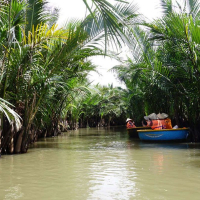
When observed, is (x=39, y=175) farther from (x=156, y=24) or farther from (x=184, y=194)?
(x=156, y=24)

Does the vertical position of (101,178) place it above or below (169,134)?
below

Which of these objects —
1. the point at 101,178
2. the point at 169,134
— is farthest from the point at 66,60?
the point at 169,134

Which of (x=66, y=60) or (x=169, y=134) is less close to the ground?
(x=66, y=60)

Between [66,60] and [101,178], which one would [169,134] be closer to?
[66,60]

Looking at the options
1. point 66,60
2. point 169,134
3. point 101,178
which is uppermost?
point 66,60

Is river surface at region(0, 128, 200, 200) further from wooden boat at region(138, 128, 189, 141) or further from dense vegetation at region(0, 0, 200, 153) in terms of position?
wooden boat at region(138, 128, 189, 141)

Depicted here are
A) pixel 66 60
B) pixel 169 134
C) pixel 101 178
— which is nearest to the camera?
pixel 101 178

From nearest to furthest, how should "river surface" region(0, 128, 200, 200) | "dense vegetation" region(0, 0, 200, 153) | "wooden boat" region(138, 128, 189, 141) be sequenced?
"river surface" region(0, 128, 200, 200), "dense vegetation" region(0, 0, 200, 153), "wooden boat" region(138, 128, 189, 141)

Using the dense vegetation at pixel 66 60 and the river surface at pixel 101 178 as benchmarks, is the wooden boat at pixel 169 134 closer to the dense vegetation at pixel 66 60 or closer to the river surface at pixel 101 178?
the dense vegetation at pixel 66 60

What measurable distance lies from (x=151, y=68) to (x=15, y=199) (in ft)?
23.9

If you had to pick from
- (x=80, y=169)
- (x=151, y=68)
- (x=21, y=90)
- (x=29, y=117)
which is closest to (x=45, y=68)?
(x=21, y=90)

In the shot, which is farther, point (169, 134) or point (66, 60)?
point (169, 134)

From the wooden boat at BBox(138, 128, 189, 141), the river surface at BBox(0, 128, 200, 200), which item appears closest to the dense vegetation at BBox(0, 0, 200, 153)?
the wooden boat at BBox(138, 128, 189, 141)

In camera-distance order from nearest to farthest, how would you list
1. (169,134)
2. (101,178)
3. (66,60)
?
(101,178) < (66,60) < (169,134)
